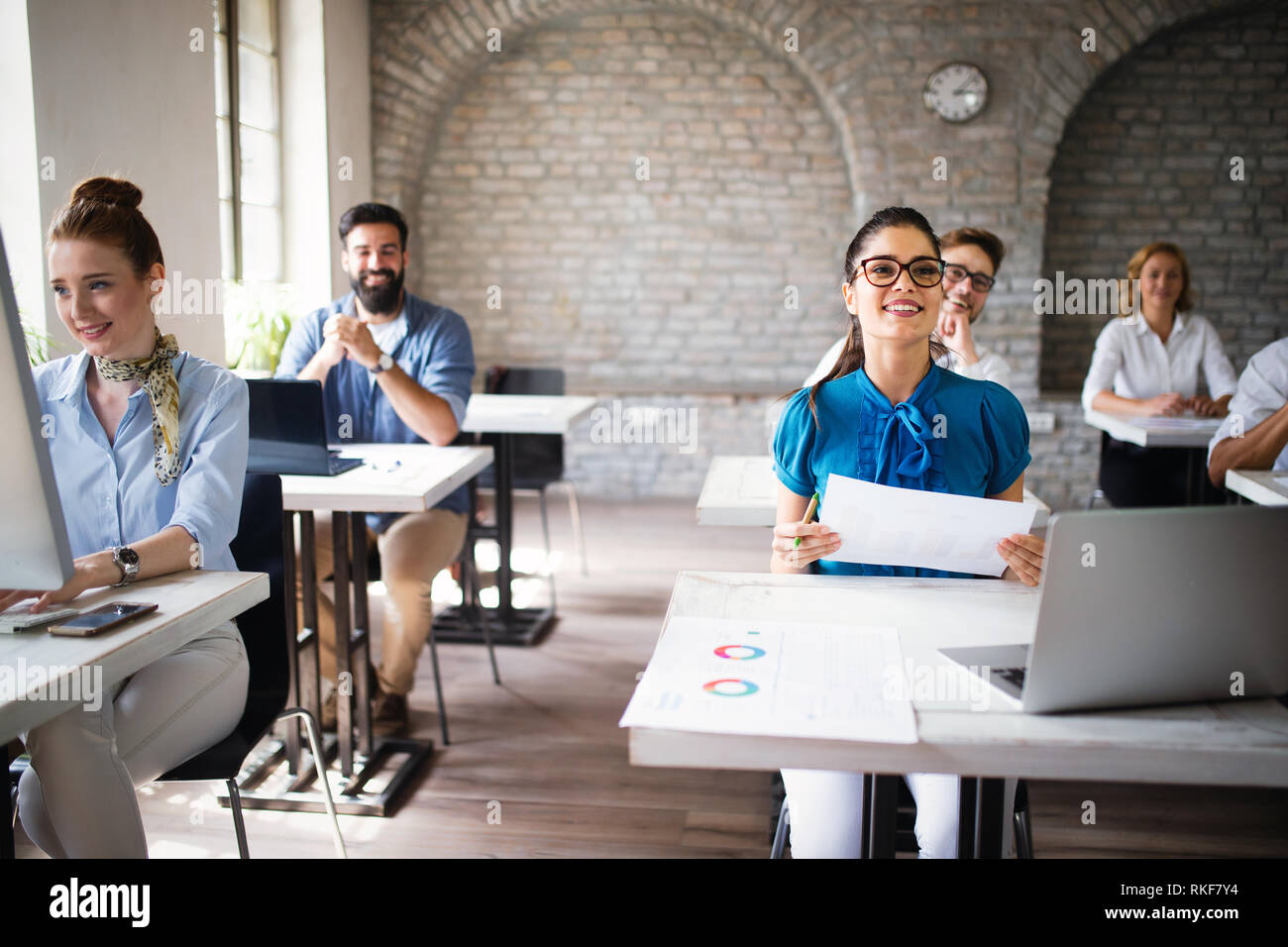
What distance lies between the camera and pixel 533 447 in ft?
15.5

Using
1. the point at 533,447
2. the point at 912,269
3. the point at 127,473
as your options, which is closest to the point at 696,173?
→ the point at 533,447

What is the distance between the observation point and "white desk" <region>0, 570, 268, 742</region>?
1197 millimetres

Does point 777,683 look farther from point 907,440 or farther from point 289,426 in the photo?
point 289,426

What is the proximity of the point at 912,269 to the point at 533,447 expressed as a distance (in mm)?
3091

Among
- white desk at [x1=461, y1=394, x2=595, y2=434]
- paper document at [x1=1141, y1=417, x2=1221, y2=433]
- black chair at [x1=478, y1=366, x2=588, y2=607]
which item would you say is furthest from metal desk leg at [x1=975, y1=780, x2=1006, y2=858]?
black chair at [x1=478, y1=366, x2=588, y2=607]

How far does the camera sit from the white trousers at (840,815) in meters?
1.56

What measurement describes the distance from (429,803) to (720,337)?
15.4ft

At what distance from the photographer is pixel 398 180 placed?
6465 millimetres

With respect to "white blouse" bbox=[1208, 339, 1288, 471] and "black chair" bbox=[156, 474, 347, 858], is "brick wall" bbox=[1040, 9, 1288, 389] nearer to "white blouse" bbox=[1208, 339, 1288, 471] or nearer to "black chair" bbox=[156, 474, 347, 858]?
"white blouse" bbox=[1208, 339, 1288, 471]

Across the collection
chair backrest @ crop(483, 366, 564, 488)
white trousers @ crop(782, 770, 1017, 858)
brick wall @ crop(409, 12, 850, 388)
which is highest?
brick wall @ crop(409, 12, 850, 388)

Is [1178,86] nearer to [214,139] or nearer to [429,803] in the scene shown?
[214,139]

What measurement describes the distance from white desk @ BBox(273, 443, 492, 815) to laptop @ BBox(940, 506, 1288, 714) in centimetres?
163

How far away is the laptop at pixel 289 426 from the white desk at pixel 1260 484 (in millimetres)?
2185
